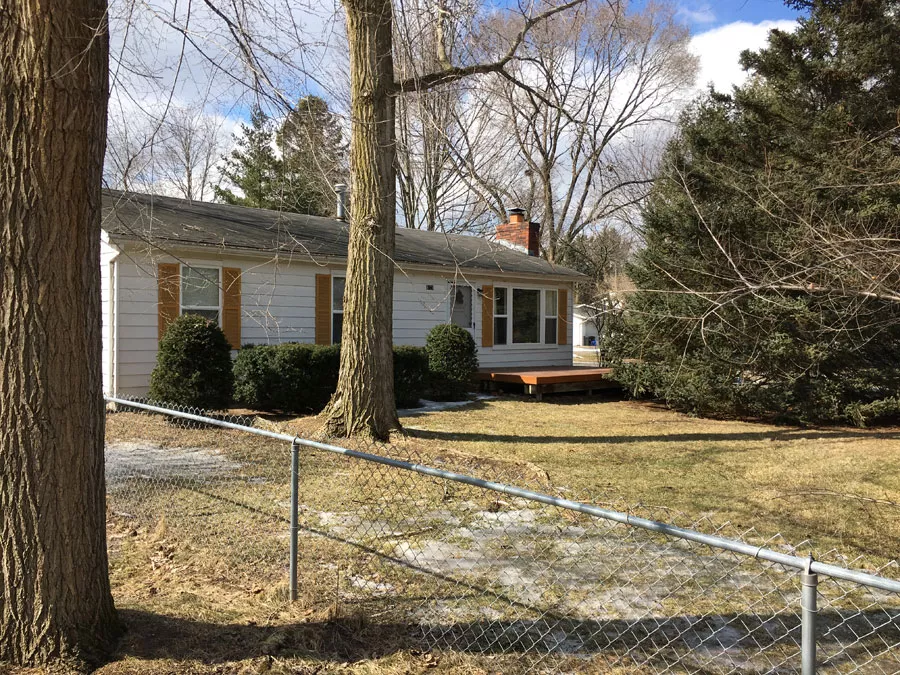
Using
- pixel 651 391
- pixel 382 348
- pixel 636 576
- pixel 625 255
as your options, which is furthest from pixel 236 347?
pixel 625 255

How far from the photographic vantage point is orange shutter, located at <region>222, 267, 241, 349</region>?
39.9 feet

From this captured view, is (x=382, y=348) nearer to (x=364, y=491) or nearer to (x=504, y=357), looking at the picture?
(x=364, y=491)

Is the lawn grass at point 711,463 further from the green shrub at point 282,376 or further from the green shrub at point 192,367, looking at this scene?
the green shrub at point 192,367

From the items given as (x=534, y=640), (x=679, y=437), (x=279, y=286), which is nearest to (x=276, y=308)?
(x=279, y=286)

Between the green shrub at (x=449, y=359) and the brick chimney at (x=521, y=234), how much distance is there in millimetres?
6717

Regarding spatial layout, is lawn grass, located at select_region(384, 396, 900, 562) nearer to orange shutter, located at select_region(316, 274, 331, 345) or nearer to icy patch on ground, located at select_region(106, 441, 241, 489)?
icy patch on ground, located at select_region(106, 441, 241, 489)

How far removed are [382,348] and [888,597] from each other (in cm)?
589

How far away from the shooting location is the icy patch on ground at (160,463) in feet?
22.0

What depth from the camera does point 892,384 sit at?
11.5m

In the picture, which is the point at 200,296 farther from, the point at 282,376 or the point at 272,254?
the point at 282,376

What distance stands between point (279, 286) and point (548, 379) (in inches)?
235

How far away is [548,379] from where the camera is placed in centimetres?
1478

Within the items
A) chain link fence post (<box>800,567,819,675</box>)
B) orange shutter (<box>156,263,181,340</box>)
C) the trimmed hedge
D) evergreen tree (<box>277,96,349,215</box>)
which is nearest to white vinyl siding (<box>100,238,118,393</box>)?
orange shutter (<box>156,263,181,340</box>)

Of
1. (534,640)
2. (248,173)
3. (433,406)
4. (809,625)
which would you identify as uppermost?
(248,173)
